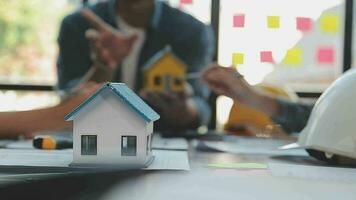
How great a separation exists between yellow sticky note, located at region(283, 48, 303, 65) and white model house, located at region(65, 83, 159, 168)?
1.36 metres

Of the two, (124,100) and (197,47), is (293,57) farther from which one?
(124,100)

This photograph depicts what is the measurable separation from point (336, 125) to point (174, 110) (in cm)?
80

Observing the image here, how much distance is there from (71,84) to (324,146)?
1.08 meters

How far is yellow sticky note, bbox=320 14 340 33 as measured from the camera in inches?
80.2

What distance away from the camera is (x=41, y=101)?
2.04 m

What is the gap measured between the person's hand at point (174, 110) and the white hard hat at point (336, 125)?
0.67m

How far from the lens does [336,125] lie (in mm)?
841

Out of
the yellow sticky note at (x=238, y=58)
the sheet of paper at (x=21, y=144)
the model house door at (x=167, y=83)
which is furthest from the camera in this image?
the yellow sticky note at (x=238, y=58)

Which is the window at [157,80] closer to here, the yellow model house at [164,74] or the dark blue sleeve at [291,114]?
the yellow model house at [164,74]

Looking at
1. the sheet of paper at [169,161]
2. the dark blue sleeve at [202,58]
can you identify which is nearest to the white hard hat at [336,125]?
the sheet of paper at [169,161]

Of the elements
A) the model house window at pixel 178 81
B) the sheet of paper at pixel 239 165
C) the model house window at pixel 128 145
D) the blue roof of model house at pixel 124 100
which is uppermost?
the model house window at pixel 178 81

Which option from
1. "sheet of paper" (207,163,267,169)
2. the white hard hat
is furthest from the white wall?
the white hard hat

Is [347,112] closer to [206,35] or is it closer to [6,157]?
[6,157]

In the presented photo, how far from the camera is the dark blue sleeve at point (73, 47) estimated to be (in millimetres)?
1848
